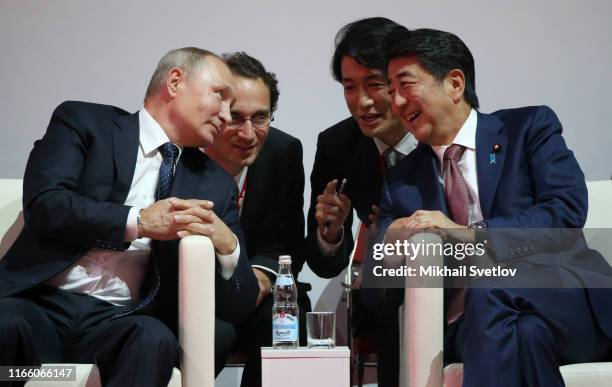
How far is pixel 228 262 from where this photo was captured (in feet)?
10.3

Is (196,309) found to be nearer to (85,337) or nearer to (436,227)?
(85,337)

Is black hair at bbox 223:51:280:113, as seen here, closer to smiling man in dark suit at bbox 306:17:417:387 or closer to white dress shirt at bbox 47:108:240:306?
smiling man in dark suit at bbox 306:17:417:387

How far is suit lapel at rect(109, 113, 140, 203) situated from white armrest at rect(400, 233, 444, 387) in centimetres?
99

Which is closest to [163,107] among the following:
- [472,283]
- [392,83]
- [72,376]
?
[392,83]

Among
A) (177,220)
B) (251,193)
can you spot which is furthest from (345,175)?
(177,220)

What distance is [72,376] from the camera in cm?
283

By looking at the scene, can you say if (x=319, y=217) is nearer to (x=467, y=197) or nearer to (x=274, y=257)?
(x=274, y=257)

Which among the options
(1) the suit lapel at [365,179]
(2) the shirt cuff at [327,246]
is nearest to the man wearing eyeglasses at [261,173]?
(2) the shirt cuff at [327,246]

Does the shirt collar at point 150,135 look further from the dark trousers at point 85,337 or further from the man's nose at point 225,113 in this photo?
the dark trousers at point 85,337

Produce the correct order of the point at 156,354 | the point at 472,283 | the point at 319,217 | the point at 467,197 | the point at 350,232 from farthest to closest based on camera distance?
the point at 350,232 → the point at 319,217 → the point at 467,197 → the point at 472,283 → the point at 156,354

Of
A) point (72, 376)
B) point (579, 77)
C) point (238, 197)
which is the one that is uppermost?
point (579, 77)

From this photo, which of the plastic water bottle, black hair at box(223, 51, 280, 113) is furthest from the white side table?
black hair at box(223, 51, 280, 113)

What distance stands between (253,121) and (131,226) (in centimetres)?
95

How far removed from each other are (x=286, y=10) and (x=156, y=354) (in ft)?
6.54
